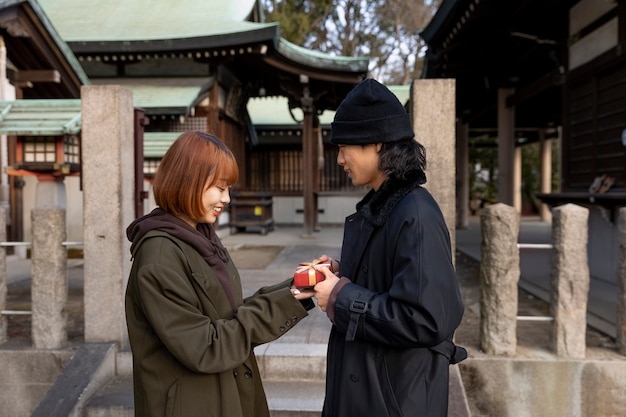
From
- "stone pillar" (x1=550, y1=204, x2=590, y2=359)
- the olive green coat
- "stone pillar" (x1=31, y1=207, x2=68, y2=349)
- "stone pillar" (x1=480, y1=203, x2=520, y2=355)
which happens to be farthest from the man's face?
"stone pillar" (x1=31, y1=207, x2=68, y2=349)

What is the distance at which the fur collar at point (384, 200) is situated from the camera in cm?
148

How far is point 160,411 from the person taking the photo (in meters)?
1.56

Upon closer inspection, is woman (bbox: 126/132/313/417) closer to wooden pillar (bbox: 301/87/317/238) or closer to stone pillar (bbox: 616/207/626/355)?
stone pillar (bbox: 616/207/626/355)

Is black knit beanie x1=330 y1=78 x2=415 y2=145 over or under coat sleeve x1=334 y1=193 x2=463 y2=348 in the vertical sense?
over

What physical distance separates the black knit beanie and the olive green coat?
0.58 meters

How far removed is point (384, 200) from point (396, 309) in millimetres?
347

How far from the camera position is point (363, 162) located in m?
1.55

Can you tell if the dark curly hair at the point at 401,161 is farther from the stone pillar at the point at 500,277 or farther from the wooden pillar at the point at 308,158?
the wooden pillar at the point at 308,158

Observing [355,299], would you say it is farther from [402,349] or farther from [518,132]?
[518,132]

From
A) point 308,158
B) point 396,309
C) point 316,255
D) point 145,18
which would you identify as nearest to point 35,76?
point 145,18

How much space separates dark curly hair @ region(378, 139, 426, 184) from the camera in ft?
4.88

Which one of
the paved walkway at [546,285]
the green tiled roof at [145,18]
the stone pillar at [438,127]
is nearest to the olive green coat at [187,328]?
the stone pillar at [438,127]

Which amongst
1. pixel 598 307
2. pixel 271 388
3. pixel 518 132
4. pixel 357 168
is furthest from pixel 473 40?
pixel 518 132

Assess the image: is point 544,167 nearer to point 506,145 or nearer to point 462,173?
point 462,173
